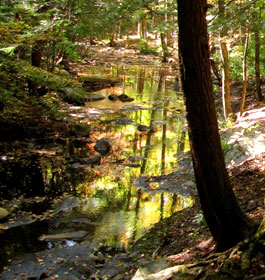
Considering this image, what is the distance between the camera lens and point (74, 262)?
249 inches

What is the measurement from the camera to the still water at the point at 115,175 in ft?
26.0

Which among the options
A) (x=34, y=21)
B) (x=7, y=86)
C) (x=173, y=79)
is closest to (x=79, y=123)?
(x=7, y=86)

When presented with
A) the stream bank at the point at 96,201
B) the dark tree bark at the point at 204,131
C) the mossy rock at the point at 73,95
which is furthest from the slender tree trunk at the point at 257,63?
the mossy rock at the point at 73,95

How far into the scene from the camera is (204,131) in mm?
4246

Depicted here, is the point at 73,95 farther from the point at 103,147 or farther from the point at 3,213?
the point at 3,213

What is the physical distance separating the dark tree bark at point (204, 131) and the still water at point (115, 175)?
10.3 ft

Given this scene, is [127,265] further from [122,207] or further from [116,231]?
[122,207]

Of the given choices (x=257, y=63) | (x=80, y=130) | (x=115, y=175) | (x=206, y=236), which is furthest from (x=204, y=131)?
(x=257, y=63)

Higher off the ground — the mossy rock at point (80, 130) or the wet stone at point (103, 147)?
the mossy rock at point (80, 130)

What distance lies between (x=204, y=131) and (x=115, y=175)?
22.7 ft

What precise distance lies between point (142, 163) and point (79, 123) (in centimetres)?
495

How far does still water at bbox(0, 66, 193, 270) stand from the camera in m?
7.93

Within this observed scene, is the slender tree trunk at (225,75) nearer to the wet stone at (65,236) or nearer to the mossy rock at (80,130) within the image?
the mossy rock at (80,130)

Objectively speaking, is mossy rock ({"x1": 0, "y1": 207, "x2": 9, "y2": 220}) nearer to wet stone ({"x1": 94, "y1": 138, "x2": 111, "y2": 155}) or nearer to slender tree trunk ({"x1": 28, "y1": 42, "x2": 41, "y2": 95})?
wet stone ({"x1": 94, "y1": 138, "x2": 111, "y2": 155})
